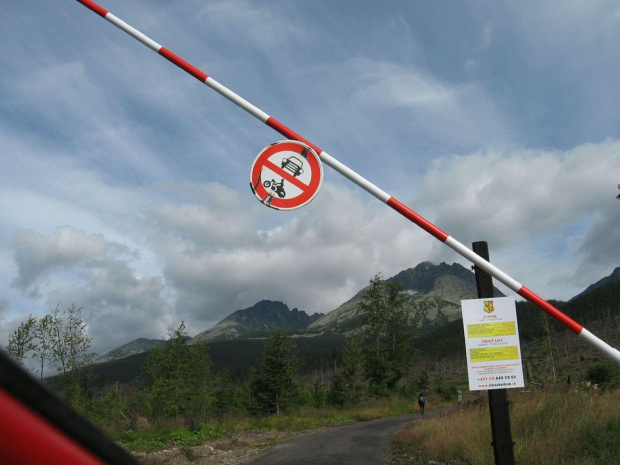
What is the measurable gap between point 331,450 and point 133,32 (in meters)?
12.4

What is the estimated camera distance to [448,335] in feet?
655

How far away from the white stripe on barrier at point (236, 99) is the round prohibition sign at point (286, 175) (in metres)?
0.41

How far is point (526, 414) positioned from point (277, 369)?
110 ft

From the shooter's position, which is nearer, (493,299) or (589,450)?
(493,299)

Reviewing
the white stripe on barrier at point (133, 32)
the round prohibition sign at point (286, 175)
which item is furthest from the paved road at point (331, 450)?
the white stripe on barrier at point (133, 32)

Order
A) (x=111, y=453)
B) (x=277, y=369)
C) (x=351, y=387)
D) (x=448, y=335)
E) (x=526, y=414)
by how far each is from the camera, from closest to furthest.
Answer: (x=111, y=453)
(x=526, y=414)
(x=277, y=369)
(x=351, y=387)
(x=448, y=335)

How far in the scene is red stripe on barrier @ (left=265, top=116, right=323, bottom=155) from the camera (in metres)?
3.76

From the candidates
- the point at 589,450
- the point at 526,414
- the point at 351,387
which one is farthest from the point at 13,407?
the point at 351,387

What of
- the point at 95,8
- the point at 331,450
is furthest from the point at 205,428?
the point at 95,8

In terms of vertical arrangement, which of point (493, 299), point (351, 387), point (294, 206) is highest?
point (294, 206)

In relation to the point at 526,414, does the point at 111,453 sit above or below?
above

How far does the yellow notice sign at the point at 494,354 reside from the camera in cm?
434

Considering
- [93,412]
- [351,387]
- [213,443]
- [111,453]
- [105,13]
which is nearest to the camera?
[111,453]

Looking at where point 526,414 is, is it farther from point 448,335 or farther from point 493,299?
point 448,335
